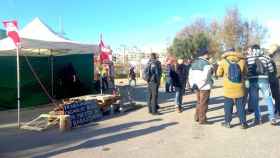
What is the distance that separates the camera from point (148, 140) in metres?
7.30

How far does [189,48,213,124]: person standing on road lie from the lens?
342 inches

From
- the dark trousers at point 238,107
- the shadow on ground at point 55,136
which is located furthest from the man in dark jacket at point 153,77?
the dark trousers at point 238,107

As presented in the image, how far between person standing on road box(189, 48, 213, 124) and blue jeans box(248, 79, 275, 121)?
106 centimetres

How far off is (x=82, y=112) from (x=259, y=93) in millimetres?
4671

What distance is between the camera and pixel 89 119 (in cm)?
990

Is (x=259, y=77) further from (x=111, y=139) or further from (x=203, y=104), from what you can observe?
(x=111, y=139)

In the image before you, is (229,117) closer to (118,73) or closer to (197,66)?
(197,66)

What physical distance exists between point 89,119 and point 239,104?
413cm

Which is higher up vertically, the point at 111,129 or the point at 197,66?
the point at 197,66

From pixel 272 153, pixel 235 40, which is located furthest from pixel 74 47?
pixel 235 40

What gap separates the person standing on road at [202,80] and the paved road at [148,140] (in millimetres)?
424

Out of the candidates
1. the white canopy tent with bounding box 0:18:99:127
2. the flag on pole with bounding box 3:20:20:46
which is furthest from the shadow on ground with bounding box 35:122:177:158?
the white canopy tent with bounding box 0:18:99:127

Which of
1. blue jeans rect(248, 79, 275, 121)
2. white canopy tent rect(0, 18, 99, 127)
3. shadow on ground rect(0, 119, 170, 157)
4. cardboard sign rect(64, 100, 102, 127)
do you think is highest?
white canopy tent rect(0, 18, 99, 127)

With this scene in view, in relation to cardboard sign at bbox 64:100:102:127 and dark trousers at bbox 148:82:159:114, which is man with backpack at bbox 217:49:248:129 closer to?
dark trousers at bbox 148:82:159:114
